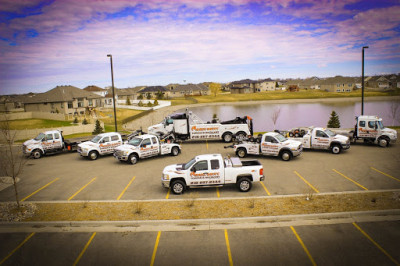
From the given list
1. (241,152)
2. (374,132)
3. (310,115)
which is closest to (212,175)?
(241,152)

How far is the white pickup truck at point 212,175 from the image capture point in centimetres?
1284

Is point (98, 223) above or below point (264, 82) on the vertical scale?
below

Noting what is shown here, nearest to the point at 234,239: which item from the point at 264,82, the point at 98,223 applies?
the point at 98,223

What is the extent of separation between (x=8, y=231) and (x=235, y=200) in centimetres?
913

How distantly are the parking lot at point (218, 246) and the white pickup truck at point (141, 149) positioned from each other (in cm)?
925

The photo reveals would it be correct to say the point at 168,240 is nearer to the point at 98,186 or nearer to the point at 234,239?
the point at 234,239

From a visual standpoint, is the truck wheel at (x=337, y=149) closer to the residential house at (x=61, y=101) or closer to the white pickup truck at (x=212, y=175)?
the white pickup truck at (x=212, y=175)

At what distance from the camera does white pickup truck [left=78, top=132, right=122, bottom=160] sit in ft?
68.7

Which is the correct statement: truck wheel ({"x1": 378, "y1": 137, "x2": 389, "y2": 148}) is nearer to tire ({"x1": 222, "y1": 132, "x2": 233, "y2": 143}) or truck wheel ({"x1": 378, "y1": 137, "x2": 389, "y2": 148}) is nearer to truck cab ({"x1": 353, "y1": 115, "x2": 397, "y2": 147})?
truck cab ({"x1": 353, "y1": 115, "x2": 397, "y2": 147})

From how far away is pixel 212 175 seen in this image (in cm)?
1287

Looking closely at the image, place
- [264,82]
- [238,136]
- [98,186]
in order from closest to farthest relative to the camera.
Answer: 1. [98,186]
2. [238,136]
3. [264,82]

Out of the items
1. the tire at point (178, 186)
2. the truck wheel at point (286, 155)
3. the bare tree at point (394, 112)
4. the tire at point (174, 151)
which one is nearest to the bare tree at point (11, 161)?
the tire at point (178, 186)

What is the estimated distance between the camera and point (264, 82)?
499ft

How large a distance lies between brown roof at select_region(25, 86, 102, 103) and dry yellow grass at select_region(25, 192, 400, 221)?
162 feet
